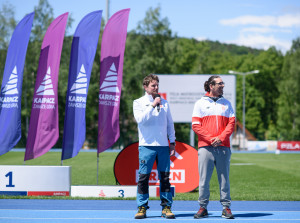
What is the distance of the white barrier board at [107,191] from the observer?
9.81 meters

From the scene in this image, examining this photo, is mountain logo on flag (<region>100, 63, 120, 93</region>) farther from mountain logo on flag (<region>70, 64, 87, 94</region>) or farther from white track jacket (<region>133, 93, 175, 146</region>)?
white track jacket (<region>133, 93, 175, 146</region>)

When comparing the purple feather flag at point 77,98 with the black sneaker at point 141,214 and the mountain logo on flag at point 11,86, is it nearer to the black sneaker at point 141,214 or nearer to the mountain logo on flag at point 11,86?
the mountain logo on flag at point 11,86

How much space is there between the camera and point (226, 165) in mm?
7176

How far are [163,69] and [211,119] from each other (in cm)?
4546

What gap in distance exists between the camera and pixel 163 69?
52.4m

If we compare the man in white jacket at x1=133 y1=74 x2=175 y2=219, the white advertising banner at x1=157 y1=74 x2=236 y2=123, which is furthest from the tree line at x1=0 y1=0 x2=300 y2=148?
the man in white jacket at x1=133 y1=74 x2=175 y2=219

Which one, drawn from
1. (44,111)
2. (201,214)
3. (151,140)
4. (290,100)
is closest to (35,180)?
(44,111)

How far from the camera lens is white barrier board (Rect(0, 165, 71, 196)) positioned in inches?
384

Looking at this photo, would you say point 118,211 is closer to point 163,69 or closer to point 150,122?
point 150,122

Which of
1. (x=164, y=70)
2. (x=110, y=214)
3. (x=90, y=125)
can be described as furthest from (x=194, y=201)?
(x=90, y=125)

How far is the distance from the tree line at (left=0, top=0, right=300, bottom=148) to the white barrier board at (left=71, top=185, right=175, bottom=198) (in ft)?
112

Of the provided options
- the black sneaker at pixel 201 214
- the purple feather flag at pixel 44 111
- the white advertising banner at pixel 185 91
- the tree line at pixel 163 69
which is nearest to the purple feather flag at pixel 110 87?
the purple feather flag at pixel 44 111

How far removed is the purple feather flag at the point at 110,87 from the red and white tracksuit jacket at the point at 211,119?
3.62 metres

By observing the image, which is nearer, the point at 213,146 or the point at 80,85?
the point at 213,146
